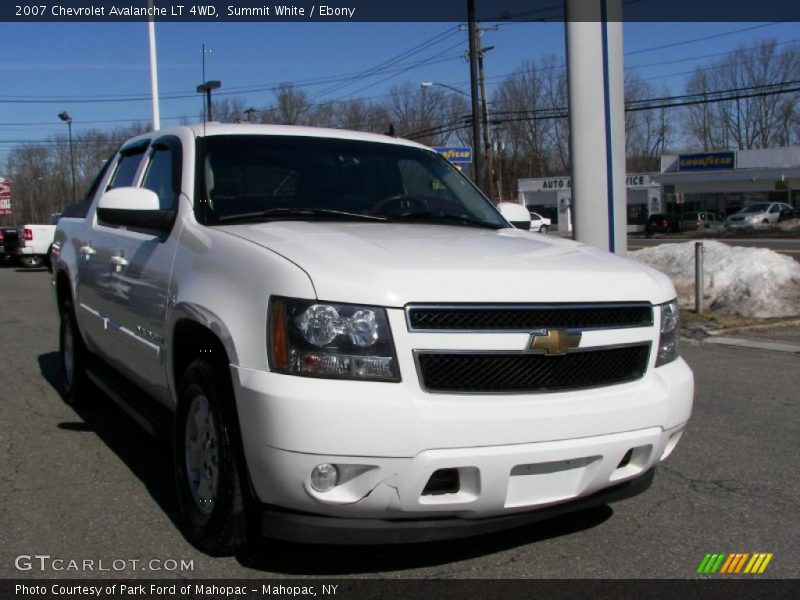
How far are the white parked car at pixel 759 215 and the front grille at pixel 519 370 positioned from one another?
50.0 metres

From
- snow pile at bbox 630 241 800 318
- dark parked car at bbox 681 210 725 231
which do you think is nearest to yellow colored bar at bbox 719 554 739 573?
snow pile at bbox 630 241 800 318

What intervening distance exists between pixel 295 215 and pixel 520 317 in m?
1.47

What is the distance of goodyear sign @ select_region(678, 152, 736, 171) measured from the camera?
5975 centimetres

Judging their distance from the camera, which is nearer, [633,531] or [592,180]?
[633,531]

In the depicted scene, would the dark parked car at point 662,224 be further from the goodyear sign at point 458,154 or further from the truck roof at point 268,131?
the truck roof at point 268,131

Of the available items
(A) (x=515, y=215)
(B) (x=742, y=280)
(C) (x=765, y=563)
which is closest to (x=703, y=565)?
(C) (x=765, y=563)

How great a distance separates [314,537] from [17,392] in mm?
4658

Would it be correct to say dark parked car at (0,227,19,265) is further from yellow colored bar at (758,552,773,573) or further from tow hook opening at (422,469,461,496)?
yellow colored bar at (758,552,773,573)

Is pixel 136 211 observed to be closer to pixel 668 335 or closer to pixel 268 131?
pixel 268 131

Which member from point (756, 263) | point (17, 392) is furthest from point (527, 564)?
point (756, 263)

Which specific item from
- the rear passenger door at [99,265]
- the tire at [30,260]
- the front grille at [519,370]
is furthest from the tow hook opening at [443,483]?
the tire at [30,260]

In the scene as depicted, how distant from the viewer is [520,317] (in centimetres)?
297

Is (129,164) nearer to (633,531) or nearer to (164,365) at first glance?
(164,365)
